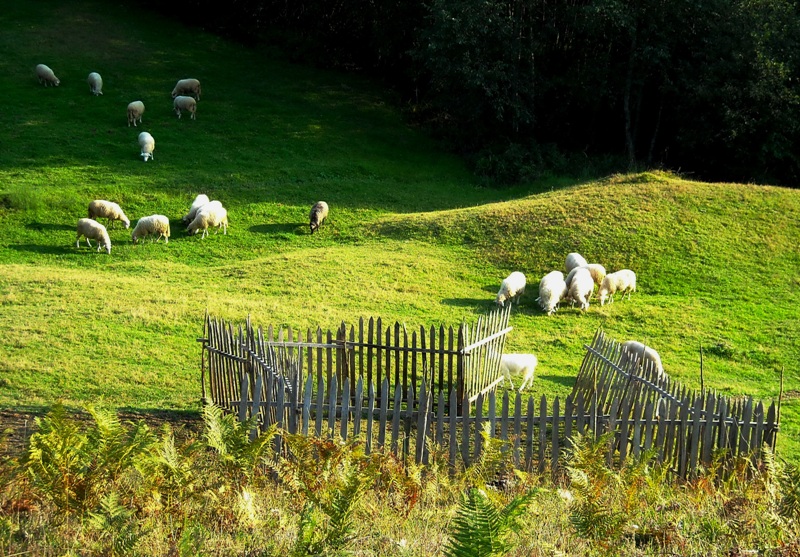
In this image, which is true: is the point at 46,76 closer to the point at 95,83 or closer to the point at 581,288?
the point at 95,83

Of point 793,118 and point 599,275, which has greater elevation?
point 793,118

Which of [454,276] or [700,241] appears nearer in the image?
[454,276]

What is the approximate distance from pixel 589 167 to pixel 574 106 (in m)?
5.80

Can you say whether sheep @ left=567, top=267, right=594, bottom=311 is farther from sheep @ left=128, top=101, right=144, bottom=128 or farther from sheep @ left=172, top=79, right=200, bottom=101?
sheep @ left=172, top=79, right=200, bottom=101

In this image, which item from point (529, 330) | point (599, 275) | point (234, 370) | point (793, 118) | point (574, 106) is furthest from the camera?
point (574, 106)

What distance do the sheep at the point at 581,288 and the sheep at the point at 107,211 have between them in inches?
616

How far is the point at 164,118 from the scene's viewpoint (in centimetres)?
4047

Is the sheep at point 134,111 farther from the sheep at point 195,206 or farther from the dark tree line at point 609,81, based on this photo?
the dark tree line at point 609,81

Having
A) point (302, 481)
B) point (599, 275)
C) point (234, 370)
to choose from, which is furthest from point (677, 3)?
point (302, 481)

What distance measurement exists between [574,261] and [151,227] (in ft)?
44.7

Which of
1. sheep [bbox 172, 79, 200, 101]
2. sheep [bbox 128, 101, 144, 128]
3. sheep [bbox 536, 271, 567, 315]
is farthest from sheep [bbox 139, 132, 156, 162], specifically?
sheep [bbox 536, 271, 567, 315]

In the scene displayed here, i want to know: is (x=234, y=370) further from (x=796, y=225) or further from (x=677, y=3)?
(x=677, y=3)

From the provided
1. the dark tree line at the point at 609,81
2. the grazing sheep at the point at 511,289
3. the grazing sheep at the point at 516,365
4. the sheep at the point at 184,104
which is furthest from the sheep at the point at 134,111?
the grazing sheep at the point at 516,365

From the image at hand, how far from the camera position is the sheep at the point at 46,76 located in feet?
136
